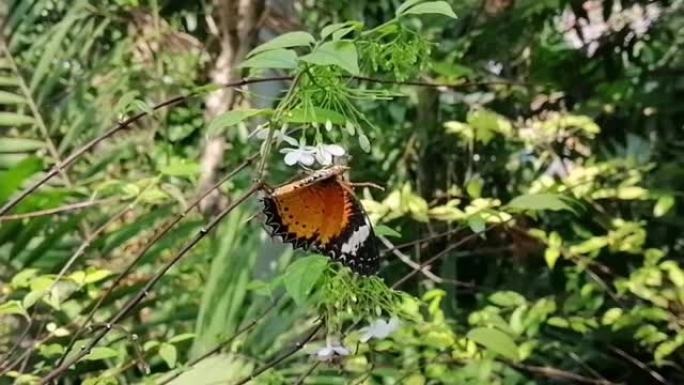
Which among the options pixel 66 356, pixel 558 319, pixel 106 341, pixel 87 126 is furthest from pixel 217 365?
pixel 87 126

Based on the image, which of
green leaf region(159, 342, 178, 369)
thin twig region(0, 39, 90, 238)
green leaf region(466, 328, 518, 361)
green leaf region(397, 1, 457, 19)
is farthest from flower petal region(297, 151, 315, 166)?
thin twig region(0, 39, 90, 238)

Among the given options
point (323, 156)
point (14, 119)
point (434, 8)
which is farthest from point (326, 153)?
point (14, 119)

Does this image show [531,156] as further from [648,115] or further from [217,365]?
[217,365]

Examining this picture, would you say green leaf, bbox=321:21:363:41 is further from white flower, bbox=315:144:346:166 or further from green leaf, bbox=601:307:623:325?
green leaf, bbox=601:307:623:325

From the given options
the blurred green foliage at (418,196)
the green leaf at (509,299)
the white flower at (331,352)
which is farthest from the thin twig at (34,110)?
the white flower at (331,352)

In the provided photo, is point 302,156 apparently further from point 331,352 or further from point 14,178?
point 14,178
